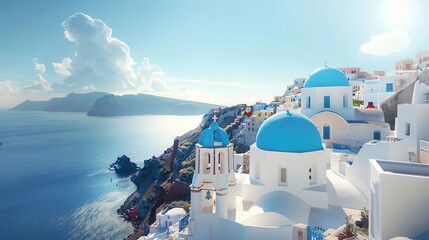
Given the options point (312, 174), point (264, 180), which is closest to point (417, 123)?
point (312, 174)

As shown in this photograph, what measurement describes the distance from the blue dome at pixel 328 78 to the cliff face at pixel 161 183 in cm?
2375

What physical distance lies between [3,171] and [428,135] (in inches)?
2883

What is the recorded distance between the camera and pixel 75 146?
3558 inches

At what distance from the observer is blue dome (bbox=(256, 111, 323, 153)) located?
463 inches

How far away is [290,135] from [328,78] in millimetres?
10349

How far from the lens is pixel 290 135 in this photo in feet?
39.0

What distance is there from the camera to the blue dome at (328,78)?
19781 mm

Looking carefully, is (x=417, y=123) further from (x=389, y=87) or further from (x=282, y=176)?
(x=389, y=87)

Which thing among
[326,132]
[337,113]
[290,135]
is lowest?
[326,132]

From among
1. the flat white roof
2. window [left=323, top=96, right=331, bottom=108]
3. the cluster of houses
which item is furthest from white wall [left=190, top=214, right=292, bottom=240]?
window [left=323, top=96, right=331, bottom=108]

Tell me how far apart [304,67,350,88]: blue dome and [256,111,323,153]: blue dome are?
897 centimetres

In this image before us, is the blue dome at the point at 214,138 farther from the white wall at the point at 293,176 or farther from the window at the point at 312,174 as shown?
the window at the point at 312,174

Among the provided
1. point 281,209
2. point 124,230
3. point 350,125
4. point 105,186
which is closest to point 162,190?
point 124,230

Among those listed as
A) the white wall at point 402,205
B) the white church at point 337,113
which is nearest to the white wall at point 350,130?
the white church at point 337,113
